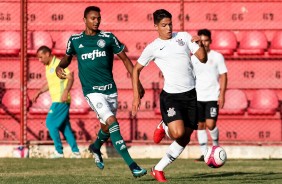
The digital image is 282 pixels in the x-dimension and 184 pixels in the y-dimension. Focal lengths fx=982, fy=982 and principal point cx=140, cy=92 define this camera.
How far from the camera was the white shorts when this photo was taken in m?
13.4

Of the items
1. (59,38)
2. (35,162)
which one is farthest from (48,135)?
(35,162)

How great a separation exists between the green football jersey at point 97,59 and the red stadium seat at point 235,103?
7.56 meters

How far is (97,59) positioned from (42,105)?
7.80 metres

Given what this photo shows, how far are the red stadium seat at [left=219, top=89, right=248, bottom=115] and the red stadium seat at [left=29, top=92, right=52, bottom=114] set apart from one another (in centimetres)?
374

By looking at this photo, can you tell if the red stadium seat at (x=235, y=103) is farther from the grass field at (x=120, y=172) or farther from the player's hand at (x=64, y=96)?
the player's hand at (x=64, y=96)

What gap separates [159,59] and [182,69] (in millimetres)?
329

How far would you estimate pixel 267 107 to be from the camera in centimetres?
2102

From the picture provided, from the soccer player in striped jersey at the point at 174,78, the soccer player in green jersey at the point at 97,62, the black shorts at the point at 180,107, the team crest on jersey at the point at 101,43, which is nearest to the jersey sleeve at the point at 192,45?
the soccer player in striped jersey at the point at 174,78

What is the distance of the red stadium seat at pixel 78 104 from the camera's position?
68.8 feet

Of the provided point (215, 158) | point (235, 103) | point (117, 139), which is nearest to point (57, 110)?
point (235, 103)

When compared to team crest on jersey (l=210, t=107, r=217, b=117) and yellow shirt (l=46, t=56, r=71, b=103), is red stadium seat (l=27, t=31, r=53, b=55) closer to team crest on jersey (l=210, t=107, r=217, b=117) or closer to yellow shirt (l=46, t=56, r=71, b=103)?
yellow shirt (l=46, t=56, r=71, b=103)

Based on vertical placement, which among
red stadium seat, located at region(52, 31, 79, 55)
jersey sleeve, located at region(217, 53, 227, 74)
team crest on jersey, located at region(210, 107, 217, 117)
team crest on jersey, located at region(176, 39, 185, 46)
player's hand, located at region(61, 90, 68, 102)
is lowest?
team crest on jersey, located at region(210, 107, 217, 117)

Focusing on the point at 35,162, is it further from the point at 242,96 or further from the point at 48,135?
the point at 242,96

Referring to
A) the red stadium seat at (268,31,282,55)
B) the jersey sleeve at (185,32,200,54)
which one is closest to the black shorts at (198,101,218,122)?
the red stadium seat at (268,31,282,55)
